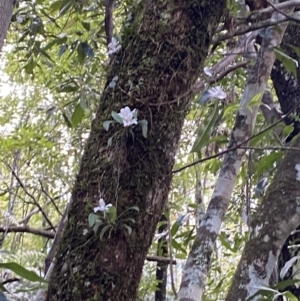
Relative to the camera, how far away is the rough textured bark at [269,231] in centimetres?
120

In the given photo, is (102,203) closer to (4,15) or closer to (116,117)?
(116,117)

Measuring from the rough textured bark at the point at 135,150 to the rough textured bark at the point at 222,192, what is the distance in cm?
39

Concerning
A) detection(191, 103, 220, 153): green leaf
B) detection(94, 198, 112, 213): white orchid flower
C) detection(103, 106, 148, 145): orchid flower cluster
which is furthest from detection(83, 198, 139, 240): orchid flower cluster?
detection(191, 103, 220, 153): green leaf

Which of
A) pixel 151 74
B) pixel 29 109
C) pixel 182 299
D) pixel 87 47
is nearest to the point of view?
pixel 151 74

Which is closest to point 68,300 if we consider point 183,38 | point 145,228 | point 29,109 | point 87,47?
point 145,228

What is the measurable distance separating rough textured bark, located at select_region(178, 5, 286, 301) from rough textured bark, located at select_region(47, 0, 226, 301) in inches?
15.5

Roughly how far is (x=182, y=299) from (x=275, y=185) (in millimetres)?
415

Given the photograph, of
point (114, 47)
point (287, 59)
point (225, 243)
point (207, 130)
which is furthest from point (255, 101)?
point (225, 243)

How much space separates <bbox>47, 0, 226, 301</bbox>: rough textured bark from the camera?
0.78 meters

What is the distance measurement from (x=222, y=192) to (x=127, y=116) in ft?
2.12

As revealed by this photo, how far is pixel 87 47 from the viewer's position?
136cm

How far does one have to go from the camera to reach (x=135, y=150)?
866mm

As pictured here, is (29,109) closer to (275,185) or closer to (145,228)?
(275,185)

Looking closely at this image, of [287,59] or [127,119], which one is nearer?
[127,119]
